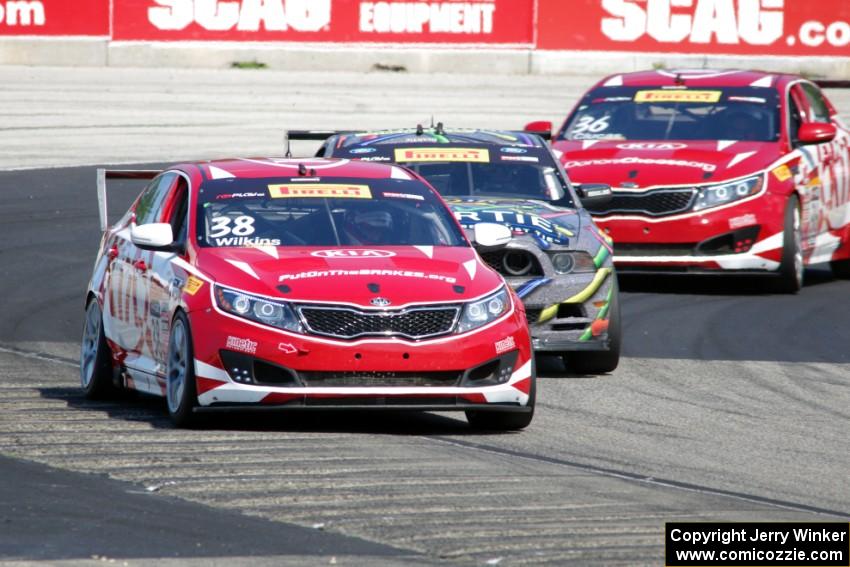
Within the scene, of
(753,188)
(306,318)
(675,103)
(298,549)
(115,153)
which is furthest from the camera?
(115,153)

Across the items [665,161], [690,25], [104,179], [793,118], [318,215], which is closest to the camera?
[318,215]

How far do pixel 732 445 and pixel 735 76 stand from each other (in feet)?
27.9

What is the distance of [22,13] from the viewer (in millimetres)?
27328

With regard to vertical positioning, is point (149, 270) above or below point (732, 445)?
above

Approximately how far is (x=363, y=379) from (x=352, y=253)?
900 mm

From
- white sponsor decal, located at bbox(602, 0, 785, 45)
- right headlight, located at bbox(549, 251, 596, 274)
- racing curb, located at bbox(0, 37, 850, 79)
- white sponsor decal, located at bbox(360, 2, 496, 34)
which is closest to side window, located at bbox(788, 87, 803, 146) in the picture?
right headlight, located at bbox(549, 251, 596, 274)

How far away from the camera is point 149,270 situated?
35.0 ft

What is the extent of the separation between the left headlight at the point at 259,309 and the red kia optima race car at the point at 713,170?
6625mm

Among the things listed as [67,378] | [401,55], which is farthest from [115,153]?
[67,378]

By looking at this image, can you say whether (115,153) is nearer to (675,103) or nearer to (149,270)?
(675,103)

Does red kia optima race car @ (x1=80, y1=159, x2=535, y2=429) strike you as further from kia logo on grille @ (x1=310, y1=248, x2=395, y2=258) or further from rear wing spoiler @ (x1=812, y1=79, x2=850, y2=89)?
rear wing spoiler @ (x1=812, y1=79, x2=850, y2=89)

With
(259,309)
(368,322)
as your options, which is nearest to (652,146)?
(368,322)

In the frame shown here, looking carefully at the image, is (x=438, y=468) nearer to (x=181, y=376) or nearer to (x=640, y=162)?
(x=181, y=376)

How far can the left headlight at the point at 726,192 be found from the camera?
1647cm
